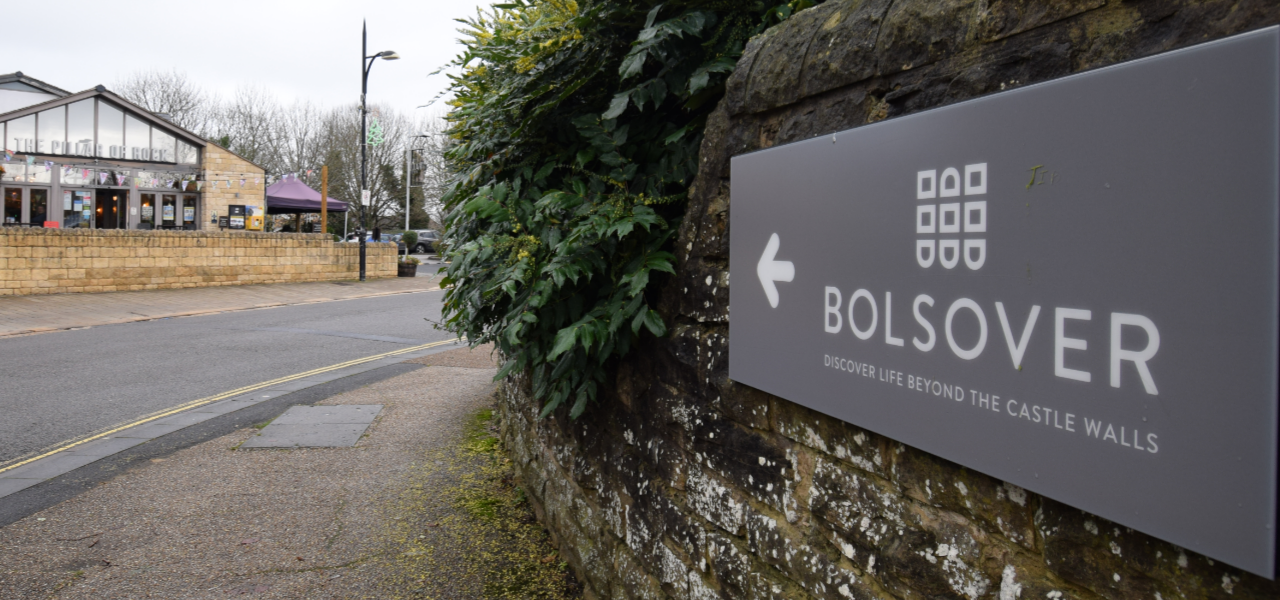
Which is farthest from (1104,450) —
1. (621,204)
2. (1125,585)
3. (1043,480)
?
(621,204)

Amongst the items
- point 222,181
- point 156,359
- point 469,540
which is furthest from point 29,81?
point 469,540

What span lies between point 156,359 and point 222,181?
19.4 metres

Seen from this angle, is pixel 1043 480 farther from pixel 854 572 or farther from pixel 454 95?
pixel 454 95

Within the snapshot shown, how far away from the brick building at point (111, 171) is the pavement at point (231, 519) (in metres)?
21.8

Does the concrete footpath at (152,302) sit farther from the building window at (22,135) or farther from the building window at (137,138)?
the building window at (22,135)

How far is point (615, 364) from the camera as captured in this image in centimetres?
335

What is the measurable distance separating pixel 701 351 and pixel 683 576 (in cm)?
81

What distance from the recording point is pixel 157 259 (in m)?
19.1

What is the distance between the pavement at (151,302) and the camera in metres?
13.6

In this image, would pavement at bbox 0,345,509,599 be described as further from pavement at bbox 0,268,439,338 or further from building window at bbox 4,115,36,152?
building window at bbox 4,115,36,152

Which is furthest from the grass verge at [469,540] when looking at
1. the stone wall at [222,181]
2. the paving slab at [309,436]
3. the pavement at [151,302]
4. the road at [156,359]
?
the stone wall at [222,181]

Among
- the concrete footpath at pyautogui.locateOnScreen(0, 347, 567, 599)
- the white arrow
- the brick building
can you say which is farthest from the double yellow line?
the brick building

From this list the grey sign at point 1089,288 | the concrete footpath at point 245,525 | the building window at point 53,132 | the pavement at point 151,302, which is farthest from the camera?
the building window at point 53,132

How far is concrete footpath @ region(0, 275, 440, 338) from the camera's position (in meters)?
13.6
